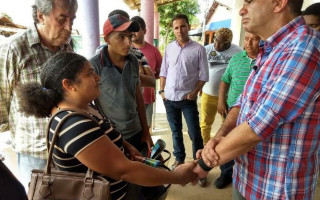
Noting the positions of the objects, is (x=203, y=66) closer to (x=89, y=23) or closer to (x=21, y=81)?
(x=89, y=23)

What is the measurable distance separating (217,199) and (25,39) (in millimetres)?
2725

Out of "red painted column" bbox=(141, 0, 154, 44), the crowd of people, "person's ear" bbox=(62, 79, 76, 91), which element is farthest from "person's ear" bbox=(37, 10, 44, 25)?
"red painted column" bbox=(141, 0, 154, 44)

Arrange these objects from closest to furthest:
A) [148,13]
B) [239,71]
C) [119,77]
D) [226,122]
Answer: [226,122], [119,77], [239,71], [148,13]

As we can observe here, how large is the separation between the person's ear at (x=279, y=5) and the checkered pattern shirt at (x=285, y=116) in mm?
100

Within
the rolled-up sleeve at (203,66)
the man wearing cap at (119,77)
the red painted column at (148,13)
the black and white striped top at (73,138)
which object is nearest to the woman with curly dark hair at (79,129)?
the black and white striped top at (73,138)

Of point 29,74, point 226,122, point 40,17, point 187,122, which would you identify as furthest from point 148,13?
point 226,122

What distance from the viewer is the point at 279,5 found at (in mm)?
1217

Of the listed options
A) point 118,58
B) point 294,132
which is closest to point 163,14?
point 118,58

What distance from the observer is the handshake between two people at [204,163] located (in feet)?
4.49

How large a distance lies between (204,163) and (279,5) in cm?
104

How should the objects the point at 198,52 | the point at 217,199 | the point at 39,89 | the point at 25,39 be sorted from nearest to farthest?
the point at 39,89
the point at 25,39
the point at 217,199
the point at 198,52

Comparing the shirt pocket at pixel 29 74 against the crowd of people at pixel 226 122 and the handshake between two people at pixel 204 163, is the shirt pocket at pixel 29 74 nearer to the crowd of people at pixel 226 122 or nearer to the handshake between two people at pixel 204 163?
the crowd of people at pixel 226 122

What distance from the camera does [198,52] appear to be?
11.3 feet

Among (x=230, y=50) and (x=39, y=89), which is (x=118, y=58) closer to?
(x=39, y=89)
